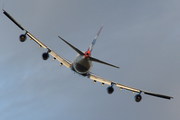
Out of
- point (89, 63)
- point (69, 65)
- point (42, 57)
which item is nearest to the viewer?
point (89, 63)

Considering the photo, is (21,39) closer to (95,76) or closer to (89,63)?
(89,63)

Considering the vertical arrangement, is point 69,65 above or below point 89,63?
above

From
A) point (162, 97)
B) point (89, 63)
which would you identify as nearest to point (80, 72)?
point (89, 63)

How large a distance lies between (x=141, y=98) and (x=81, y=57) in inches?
587

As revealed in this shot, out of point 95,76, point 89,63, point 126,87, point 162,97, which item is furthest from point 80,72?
point 162,97

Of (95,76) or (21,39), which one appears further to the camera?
(95,76)

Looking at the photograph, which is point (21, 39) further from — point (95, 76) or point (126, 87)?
point (126, 87)

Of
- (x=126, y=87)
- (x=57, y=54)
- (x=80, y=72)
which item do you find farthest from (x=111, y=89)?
(x=57, y=54)

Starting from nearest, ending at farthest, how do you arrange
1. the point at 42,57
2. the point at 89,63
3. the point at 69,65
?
the point at 89,63 < the point at 42,57 < the point at 69,65

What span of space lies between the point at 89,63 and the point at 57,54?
9122mm

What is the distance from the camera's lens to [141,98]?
47.1 meters

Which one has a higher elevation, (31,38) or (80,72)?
(31,38)

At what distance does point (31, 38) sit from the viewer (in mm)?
44688

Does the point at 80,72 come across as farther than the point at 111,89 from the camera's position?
No
